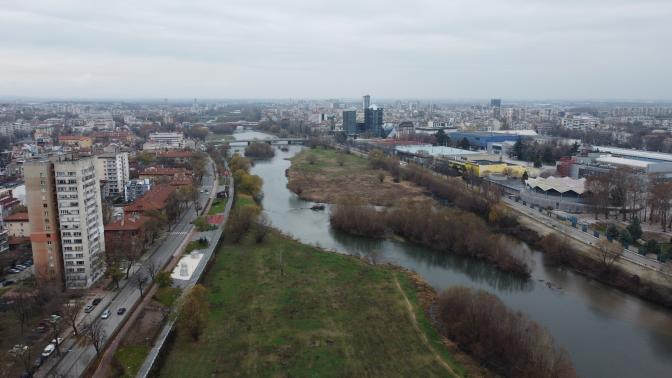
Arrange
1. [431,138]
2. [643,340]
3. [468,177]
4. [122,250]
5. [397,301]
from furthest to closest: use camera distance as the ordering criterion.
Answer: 1. [431,138]
2. [468,177]
3. [122,250]
4. [397,301]
5. [643,340]

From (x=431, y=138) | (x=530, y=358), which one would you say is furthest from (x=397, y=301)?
(x=431, y=138)

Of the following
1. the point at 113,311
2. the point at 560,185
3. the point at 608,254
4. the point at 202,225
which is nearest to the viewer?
the point at 113,311

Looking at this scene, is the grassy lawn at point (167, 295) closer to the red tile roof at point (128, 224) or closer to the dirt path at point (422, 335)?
the red tile roof at point (128, 224)

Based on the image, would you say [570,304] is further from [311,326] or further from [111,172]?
[111,172]

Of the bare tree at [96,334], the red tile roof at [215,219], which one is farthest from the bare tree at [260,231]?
the bare tree at [96,334]

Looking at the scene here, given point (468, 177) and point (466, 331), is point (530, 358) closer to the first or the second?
point (466, 331)

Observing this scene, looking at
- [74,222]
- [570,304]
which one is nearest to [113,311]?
[74,222]
